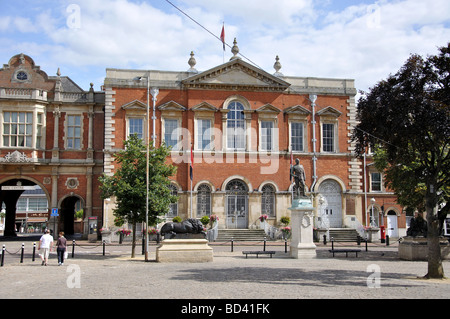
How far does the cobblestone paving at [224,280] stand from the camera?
1159 cm

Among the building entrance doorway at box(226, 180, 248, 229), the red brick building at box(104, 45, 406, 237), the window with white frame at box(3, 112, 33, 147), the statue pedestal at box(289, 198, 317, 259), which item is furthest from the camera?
the building entrance doorway at box(226, 180, 248, 229)

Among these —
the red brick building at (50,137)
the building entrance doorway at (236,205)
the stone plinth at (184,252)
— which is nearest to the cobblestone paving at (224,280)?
the stone plinth at (184,252)

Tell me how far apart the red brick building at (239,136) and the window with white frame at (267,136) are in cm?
8

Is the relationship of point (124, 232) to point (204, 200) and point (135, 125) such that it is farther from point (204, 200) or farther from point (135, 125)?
point (135, 125)

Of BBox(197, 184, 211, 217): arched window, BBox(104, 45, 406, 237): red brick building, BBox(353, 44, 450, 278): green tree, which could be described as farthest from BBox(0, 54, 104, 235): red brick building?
BBox(353, 44, 450, 278): green tree

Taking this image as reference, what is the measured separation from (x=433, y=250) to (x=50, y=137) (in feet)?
95.1

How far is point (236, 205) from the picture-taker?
3525 cm

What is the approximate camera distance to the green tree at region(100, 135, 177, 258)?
22594mm

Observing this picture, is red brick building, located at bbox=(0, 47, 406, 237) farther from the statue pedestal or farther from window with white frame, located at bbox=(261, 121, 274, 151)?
the statue pedestal

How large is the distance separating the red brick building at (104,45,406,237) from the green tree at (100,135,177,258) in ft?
34.7

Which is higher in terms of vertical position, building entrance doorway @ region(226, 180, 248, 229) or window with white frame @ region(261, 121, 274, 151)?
window with white frame @ region(261, 121, 274, 151)

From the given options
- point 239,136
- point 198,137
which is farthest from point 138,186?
point 239,136

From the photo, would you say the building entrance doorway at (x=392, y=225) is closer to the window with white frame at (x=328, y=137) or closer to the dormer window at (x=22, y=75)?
the window with white frame at (x=328, y=137)

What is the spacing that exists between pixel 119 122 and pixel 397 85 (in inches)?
904
